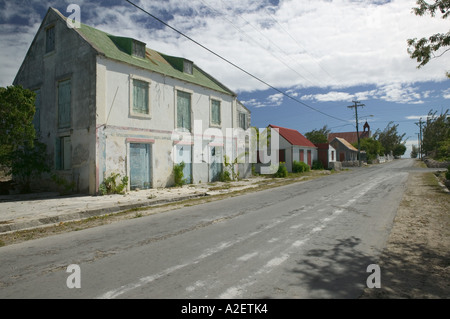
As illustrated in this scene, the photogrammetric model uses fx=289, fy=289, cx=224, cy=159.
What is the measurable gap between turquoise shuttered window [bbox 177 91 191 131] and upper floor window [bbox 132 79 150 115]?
2.41m

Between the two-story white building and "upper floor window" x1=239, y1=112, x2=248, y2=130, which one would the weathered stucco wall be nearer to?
the two-story white building

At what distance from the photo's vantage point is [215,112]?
20844mm

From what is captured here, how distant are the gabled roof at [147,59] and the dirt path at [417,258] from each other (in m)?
13.8

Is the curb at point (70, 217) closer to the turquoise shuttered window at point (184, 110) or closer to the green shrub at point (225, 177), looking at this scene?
the turquoise shuttered window at point (184, 110)

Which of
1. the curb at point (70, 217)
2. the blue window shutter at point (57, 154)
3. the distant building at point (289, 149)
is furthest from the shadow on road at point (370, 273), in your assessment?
the distant building at point (289, 149)

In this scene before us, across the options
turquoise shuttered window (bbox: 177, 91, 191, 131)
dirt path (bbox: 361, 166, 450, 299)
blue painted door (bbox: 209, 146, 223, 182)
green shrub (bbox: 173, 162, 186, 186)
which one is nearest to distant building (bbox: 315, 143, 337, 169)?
blue painted door (bbox: 209, 146, 223, 182)

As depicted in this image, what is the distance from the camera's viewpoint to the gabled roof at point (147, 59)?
14.7m

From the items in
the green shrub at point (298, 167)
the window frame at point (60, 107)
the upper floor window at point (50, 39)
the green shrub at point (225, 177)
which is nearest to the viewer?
the window frame at point (60, 107)

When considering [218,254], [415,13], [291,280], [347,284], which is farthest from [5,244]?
[415,13]

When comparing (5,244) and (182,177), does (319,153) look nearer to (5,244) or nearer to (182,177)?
(182,177)

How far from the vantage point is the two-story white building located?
44.9 ft

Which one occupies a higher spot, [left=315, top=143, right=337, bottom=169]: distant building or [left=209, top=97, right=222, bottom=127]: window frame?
[left=209, top=97, right=222, bottom=127]: window frame

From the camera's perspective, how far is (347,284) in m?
3.64

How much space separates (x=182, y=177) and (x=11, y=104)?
9.09m
